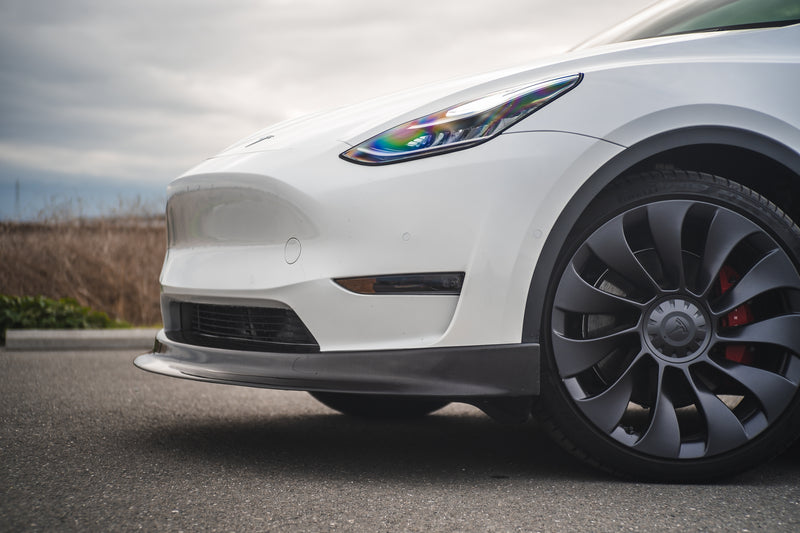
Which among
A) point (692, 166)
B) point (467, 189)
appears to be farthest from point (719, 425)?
point (467, 189)

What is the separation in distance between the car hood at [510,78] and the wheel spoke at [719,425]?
1056 mm

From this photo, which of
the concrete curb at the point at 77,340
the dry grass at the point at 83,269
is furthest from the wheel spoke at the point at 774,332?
the dry grass at the point at 83,269

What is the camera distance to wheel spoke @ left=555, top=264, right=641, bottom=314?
2336mm

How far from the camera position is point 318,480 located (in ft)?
7.73

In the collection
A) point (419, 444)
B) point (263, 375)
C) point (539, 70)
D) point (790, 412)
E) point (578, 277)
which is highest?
point (539, 70)

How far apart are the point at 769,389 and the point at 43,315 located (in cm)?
702

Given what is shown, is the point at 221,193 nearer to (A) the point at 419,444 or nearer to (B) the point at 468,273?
(B) the point at 468,273

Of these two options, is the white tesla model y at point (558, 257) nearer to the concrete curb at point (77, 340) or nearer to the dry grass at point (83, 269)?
the concrete curb at point (77, 340)

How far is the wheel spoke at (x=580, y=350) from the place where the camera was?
2.33 meters

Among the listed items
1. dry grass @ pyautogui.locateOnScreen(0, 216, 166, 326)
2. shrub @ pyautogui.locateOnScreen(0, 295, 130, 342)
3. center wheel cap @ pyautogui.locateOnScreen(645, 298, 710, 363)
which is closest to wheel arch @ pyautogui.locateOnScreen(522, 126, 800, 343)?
center wheel cap @ pyautogui.locateOnScreen(645, 298, 710, 363)

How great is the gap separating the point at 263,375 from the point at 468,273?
716 millimetres

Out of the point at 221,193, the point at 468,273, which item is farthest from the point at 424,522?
the point at 221,193

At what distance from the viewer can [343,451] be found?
112 inches

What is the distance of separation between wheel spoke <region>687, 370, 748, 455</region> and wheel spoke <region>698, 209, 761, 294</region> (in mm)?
348
